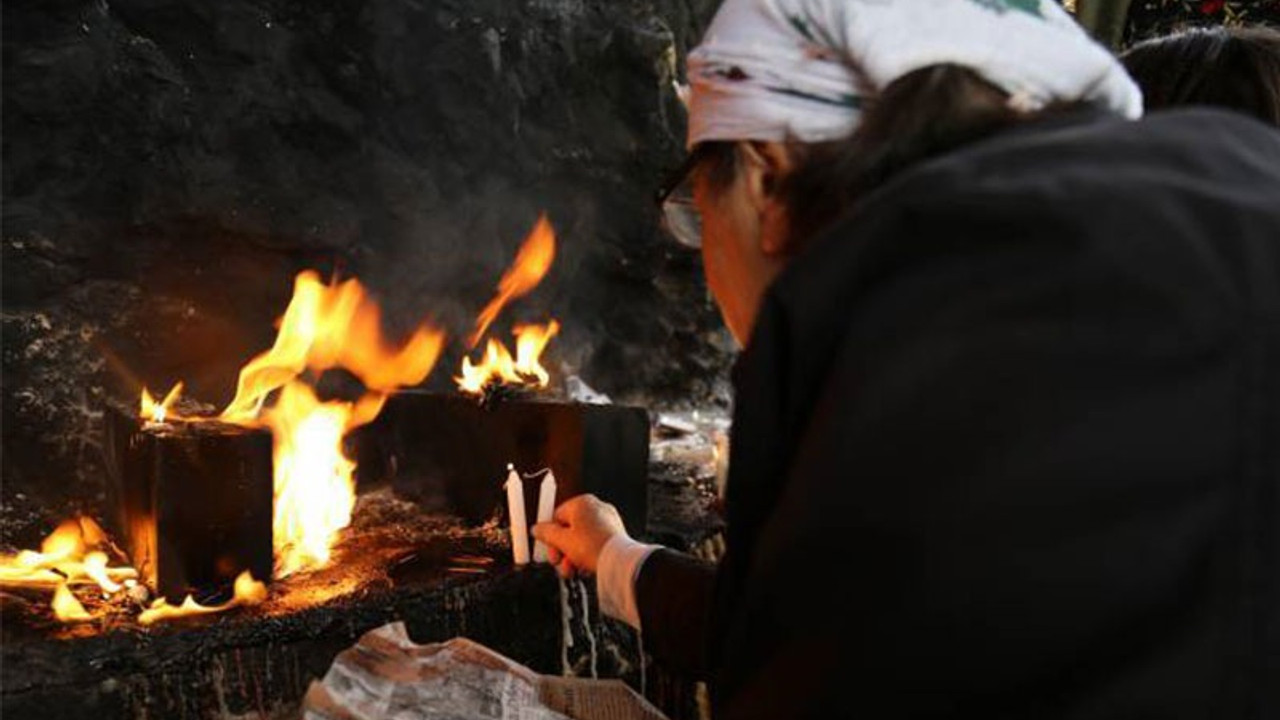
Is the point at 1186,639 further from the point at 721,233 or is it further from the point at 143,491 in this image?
the point at 143,491

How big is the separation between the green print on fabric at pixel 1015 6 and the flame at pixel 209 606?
2.11 meters

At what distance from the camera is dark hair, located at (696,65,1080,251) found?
1.18 m

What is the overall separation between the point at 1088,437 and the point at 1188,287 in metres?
0.18

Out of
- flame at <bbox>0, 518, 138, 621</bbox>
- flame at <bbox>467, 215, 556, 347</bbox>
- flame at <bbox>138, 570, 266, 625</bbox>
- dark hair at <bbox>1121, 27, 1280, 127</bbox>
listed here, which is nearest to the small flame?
flame at <bbox>0, 518, 138, 621</bbox>

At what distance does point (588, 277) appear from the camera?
530 cm

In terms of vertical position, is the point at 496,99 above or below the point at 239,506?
above

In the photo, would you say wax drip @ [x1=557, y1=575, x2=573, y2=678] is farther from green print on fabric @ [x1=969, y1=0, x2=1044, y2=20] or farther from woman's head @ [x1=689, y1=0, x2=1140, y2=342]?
green print on fabric @ [x1=969, y1=0, x2=1044, y2=20]

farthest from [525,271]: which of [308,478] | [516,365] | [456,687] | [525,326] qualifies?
[456,687]

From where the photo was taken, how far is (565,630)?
2.85 meters

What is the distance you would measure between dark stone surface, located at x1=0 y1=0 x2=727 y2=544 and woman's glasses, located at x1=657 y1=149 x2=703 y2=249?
2.20m

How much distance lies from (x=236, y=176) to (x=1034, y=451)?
3269mm

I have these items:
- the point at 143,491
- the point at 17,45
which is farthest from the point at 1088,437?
the point at 17,45

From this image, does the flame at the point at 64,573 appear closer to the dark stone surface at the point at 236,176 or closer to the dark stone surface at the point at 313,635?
the dark stone surface at the point at 313,635

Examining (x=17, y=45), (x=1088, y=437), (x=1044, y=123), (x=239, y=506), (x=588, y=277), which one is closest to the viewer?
(x=1088, y=437)
